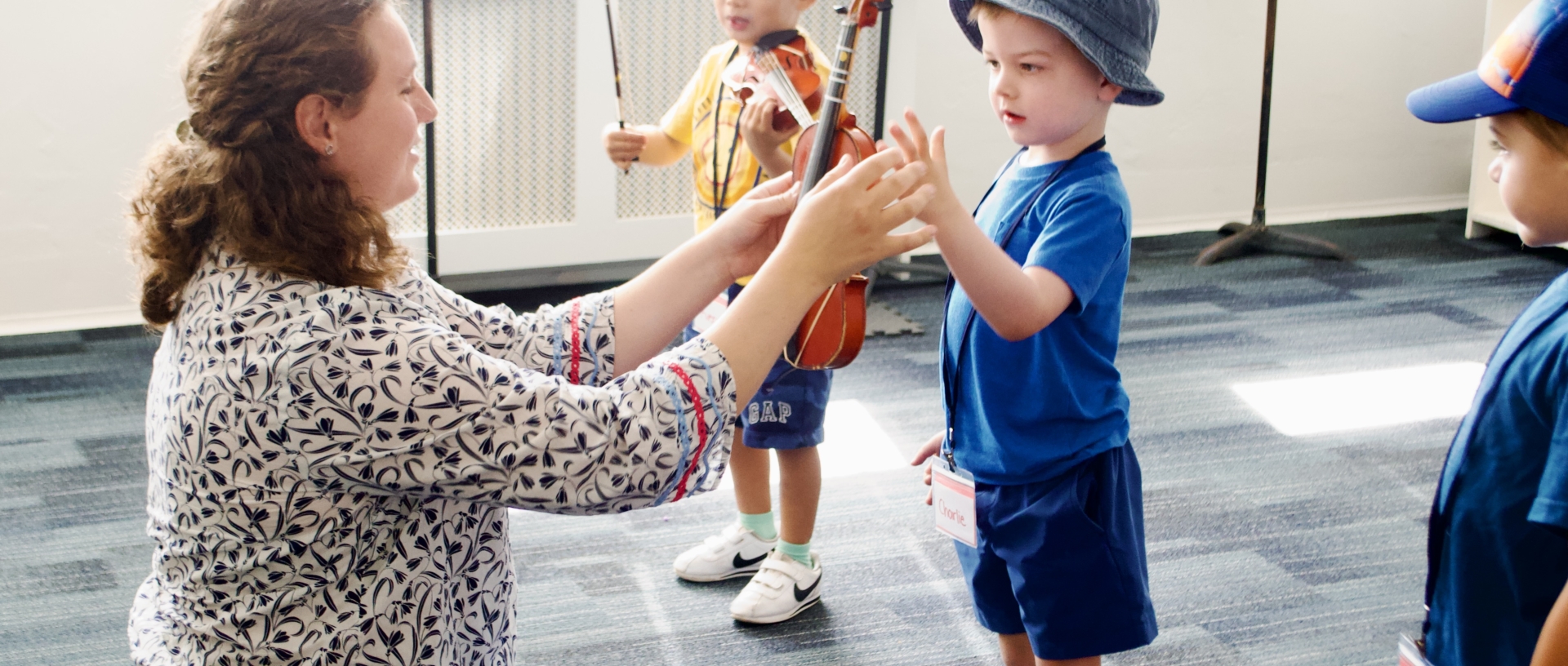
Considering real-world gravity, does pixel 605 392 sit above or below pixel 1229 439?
above

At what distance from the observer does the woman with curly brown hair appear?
1.01 meters

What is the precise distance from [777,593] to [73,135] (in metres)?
2.52

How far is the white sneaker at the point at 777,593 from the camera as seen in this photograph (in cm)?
215

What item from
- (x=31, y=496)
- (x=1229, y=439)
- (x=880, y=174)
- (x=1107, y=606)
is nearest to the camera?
(x=880, y=174)

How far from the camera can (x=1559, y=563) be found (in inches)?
40.3

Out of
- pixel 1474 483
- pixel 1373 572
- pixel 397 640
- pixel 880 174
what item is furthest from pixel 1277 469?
pixel 397 640

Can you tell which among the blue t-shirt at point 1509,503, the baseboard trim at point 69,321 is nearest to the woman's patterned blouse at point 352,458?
the blue t-shirt at point 1509,503

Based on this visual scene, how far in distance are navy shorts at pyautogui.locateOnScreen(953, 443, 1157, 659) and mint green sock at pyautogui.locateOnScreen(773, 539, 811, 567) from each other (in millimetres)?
781

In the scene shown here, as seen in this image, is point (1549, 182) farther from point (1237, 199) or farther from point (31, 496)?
point (1237, 199)

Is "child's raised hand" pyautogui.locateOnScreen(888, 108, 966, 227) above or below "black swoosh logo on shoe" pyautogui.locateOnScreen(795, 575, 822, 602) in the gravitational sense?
above

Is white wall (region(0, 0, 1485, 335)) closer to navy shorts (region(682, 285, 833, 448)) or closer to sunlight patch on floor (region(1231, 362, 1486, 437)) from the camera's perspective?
sunlight patch on floor (region(1231, 362, 1486, 437))

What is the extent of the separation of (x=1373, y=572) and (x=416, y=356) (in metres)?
1.89

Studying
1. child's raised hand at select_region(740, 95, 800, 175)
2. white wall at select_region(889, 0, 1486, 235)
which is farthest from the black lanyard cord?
white wall at select_region(889, 0, 1486, 235)

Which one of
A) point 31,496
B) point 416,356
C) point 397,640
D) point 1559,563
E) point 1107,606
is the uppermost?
point 416,356
